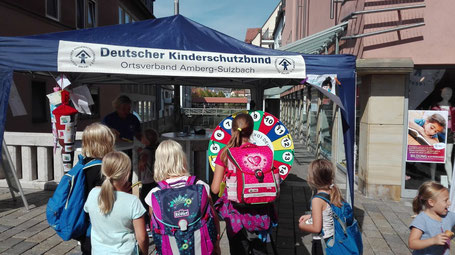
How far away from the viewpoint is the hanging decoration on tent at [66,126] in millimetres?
4020

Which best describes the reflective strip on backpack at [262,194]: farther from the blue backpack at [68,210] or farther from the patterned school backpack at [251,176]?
the blue backpack at [68,210]

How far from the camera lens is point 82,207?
2543 millimetres

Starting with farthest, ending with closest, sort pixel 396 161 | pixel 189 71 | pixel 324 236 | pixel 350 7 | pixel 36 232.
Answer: pixel 350 7, pixel 396 161, pixel 36 232, pixel 189 71, pixel 324 236

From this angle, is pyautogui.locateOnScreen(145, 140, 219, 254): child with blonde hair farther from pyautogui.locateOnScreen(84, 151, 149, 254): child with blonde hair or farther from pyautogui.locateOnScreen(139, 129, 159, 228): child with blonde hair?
pyautogui.locateOnScreen(139, 129, 159, 228): child with blonde hair

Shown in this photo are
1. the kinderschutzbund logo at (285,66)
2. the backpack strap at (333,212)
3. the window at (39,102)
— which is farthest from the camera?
the window at (39,102)

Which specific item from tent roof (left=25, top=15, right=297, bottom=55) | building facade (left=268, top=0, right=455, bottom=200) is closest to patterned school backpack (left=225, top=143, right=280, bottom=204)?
tent roof (left=25, top=15, right=297, bottom=55)

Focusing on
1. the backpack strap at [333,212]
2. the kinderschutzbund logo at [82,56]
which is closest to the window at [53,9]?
the kinderschutzbund logo at [82,56]

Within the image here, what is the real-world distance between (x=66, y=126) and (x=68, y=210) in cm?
193

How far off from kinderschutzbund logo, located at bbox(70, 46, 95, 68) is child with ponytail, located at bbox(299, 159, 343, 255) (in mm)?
2743

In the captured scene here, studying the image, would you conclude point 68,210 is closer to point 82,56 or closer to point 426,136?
point 82,56

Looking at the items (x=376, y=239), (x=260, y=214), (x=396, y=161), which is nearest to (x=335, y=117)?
(x=396, y=161)

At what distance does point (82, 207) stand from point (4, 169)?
11.6ft

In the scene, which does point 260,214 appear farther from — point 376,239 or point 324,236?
point 376,239

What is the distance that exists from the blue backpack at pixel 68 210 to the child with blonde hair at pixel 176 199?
25.7 inches
